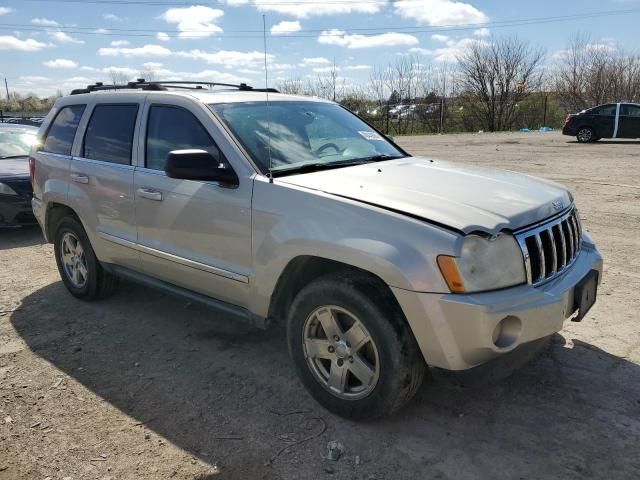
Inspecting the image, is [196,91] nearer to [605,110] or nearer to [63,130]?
[63,130]

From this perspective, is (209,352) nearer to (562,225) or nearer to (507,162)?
(562,225)

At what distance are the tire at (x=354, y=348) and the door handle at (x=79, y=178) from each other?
2411 mm

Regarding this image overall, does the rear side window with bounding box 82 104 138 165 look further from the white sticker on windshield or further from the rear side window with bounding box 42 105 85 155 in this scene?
the white sticker on windshield

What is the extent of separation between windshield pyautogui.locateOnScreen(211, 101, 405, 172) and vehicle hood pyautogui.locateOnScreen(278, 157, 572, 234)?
22 centimetres

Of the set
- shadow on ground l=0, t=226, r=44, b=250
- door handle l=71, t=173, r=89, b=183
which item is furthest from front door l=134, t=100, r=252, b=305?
shadow on ground l=0, t=226, r=44, b=250

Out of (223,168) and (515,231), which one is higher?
(223,168)

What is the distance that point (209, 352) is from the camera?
407 centimetres

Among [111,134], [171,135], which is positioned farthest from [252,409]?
[111,134]

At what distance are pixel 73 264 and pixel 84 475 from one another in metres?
2.84

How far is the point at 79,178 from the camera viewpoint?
15.4 ft

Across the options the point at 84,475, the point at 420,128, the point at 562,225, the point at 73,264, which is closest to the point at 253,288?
the point at 84,475

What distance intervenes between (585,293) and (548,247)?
1.24ft

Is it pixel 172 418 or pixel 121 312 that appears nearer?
pixel 172 418

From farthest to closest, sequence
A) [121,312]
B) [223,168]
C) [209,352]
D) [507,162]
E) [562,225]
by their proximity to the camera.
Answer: [507,162]
[121,312]
[209,352]
[223,168]
[562,225]
